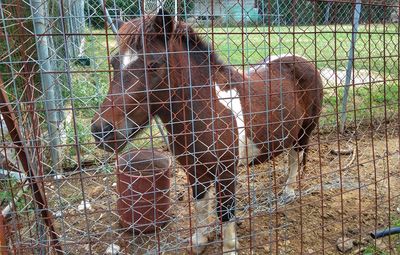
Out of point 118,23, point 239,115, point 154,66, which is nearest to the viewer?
point 154,66

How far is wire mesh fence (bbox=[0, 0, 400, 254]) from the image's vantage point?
2275 millimetres

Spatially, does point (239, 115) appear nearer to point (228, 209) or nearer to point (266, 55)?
point (228, 209)

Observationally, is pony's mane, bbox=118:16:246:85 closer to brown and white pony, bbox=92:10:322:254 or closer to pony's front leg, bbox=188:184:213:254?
brown and white pony, bbox=92:10:322:254

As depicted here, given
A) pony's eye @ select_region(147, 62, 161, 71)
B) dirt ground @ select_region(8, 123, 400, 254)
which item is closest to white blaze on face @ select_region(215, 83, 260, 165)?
dirt ground @ select_region(8, 123, 400, 254)

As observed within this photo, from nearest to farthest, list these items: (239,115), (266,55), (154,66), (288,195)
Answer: (154,66)
(239,115)
(288,195)
(266,55)

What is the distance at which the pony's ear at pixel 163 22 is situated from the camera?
225 cm

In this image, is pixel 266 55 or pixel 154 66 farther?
pixel 266 55

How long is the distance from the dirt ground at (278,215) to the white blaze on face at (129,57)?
30.1 inches

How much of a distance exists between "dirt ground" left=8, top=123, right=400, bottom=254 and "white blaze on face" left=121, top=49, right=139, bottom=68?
765mm

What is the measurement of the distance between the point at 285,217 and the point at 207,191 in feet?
3.13

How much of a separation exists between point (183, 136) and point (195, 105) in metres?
0.25

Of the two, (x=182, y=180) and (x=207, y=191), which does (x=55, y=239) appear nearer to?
(x=207, y=191)

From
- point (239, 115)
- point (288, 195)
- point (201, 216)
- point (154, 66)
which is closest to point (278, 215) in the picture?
point (288, 195)

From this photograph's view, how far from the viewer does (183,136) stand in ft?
9.69
